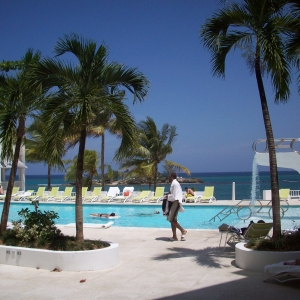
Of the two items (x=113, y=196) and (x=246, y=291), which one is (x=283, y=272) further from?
(x=113, y=196)

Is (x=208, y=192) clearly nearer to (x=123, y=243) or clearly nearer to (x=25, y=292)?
(x=123, y=243)

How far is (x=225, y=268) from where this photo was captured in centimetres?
660

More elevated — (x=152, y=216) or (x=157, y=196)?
(x=157, y=196)

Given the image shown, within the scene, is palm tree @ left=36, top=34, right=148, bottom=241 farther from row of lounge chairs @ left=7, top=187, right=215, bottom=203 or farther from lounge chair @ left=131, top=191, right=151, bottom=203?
lounge chair @ left=131, top=191, right=151, bottom=203

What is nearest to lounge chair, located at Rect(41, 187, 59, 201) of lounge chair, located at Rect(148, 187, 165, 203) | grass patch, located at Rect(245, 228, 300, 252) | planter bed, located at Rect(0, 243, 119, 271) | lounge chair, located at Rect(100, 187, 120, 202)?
lounge chair, located at Rect(100, 187, 120, 202)

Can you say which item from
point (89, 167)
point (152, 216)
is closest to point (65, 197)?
point (89, 167)

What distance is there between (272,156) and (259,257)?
5.53ft

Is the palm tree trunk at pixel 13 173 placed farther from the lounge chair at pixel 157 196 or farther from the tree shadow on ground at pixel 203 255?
the lounge chair at pixel 157 196

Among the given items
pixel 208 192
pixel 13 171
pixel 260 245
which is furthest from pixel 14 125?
pixel 208 192

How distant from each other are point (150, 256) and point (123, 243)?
164 cm

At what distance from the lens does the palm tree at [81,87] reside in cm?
717

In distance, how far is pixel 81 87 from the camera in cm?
726

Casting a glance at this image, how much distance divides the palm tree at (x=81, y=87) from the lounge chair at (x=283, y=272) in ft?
11.0

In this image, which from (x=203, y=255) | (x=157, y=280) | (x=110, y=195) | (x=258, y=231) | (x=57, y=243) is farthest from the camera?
(x=110, y=195)
